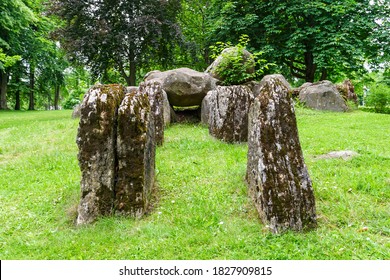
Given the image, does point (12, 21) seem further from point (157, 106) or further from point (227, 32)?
point (227, 32)

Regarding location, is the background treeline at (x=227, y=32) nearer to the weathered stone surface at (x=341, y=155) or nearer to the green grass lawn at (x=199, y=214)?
the weathered stone surface at (x=341, y=155)

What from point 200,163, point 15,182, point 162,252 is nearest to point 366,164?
point 200,163

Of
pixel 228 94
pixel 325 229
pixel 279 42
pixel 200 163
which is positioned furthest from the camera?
pixel 279 42

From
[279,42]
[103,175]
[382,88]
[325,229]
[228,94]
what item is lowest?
[325,229]

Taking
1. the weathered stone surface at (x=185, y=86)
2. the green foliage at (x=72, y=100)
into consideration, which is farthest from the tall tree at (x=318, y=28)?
the green foliage at (x=72, y=100)

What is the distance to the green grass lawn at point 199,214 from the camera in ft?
11.6

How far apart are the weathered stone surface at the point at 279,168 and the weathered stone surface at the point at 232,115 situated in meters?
3.71

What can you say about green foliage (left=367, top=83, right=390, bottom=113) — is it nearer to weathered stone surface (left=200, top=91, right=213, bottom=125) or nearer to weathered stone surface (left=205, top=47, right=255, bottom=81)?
weathered stone surface (left=205, top=47, right=255, bottom=81)

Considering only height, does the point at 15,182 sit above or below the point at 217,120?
below

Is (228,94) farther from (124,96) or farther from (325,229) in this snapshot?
(325,229)

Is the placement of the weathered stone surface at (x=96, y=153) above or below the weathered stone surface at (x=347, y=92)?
below

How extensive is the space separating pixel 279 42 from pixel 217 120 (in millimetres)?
13717

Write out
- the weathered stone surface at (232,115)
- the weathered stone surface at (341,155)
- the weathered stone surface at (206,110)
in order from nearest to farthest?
the weathered stone surface at (341,155) < the weathered stone surface at (232,115) < the weathered stone surface at (206,110)

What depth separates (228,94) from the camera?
27.2ft
